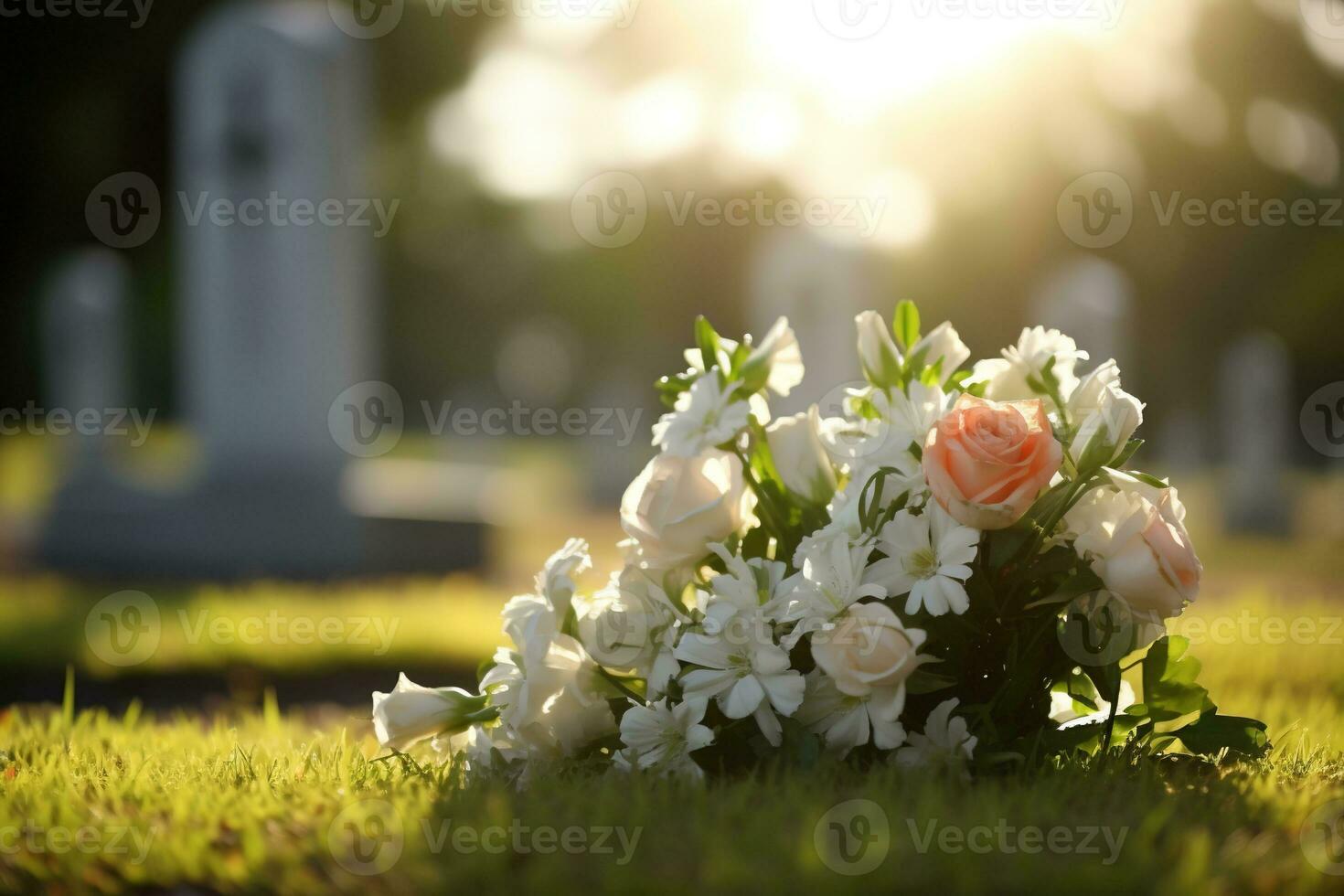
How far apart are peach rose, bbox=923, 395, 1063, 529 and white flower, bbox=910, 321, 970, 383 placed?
0.29m

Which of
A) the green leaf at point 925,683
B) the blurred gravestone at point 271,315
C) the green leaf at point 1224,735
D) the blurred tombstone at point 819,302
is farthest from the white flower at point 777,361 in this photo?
the blurred tombstone at point 819,302

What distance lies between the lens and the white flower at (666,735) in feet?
6.21

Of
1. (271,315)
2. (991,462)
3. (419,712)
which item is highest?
(271,315)

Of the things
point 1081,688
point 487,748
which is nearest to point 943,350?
point 1081,688

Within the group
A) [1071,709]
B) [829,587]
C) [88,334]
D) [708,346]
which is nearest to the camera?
[829,587]

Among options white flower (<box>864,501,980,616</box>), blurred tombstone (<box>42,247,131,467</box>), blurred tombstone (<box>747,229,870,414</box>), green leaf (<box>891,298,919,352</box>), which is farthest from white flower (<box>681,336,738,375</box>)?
blurred tombstone (<box>42,247,131,467</box>)

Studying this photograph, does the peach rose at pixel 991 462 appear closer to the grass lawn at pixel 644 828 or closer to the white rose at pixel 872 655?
the white rose at pixel 872 655

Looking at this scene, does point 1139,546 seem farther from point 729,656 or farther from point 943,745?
point 729,656

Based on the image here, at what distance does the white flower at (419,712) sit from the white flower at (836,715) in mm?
568

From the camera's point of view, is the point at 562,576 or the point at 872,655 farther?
the point at 562,576

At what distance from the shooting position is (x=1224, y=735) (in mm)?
1999

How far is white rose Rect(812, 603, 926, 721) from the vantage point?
171cm

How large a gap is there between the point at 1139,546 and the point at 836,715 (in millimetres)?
551

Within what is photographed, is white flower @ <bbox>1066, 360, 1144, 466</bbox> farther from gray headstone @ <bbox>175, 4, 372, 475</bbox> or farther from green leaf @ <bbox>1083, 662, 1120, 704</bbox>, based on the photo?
gray headstone @ <bbox>175, 4, 372, 475</bbox>
